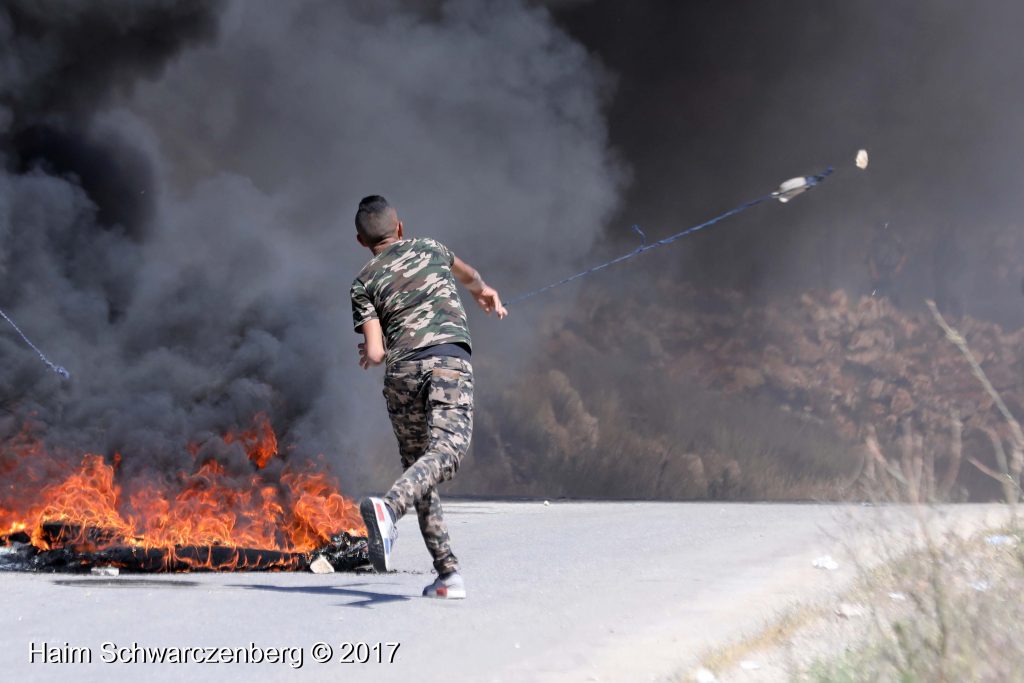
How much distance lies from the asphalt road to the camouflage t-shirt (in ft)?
4.26

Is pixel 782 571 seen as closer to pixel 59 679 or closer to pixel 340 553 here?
pixel 340 553

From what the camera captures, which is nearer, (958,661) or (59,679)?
(958,661)

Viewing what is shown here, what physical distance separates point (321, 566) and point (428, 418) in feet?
8.19

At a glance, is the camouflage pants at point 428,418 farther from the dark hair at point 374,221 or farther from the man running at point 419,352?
the dark hair at point 374,221

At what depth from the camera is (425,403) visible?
6.46m

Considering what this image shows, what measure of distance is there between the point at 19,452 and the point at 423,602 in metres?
4.05

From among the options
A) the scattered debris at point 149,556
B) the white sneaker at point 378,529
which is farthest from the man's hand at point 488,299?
the scattered debris at point 149,556

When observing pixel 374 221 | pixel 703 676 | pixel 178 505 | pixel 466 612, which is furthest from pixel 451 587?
pixel 178 505

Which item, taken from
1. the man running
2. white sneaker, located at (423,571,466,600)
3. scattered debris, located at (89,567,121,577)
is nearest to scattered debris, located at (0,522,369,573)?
scattered debris, located at (89,567,121,577)

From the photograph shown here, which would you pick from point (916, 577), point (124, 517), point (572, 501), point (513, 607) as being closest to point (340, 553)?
point (124, 517)

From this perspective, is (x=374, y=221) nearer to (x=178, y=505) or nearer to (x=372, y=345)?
(x=372, y=345)

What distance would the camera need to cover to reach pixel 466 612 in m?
6.42

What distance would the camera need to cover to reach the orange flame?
8797 mm

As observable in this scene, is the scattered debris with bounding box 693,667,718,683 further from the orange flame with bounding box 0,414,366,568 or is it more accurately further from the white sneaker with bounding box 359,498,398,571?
the orange flame with bounding box 0,414,366,568
